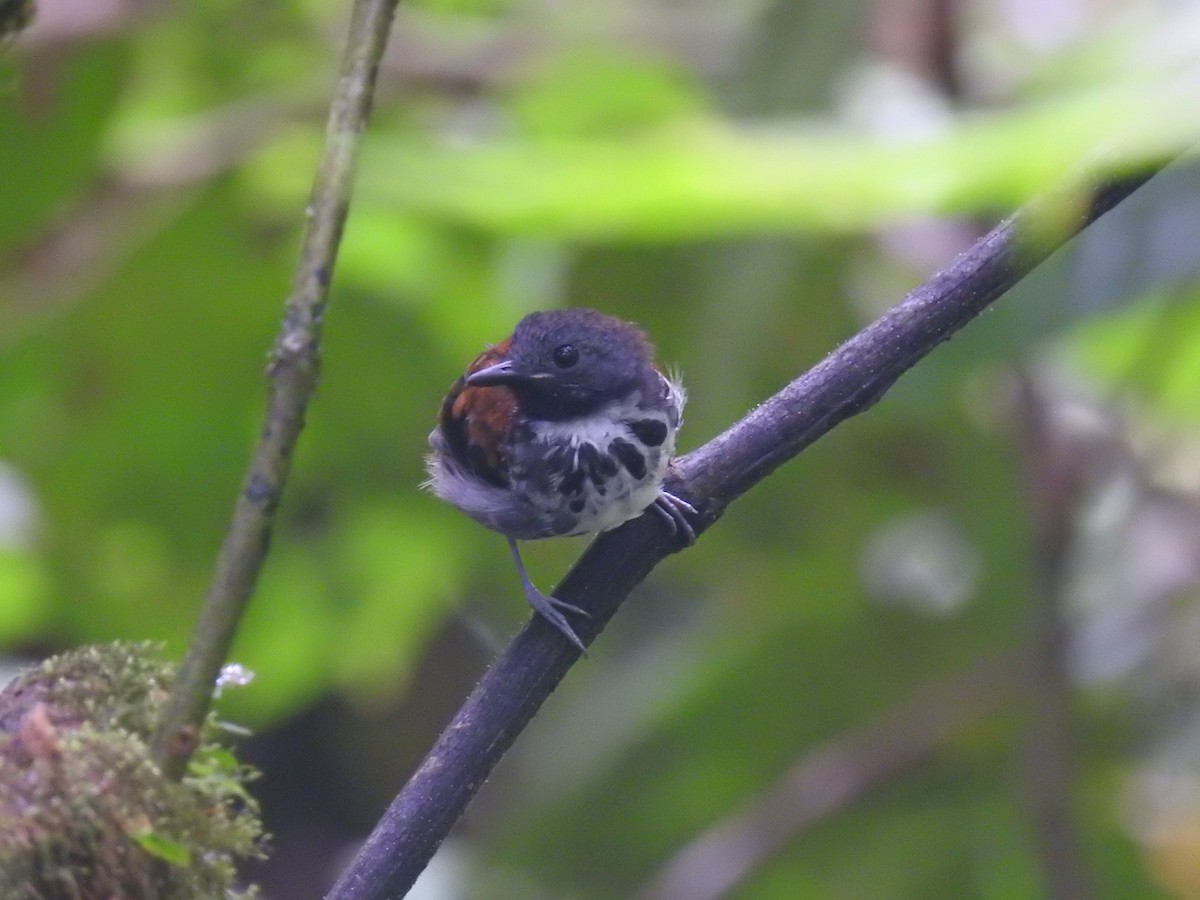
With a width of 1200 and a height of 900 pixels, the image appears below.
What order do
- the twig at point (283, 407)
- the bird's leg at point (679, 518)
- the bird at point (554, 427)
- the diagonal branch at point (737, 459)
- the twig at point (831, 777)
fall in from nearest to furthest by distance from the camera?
the twig at point (283, 407)
the diagonal branch at point (737, 459)
the bird's leg at point (679, 518)
the bird at point (554, 427)
the twig at point (831, 777)

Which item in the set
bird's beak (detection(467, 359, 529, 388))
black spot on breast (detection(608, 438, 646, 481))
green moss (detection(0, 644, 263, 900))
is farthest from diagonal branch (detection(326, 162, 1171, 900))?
bird's beak (detection(467, 359, 529, 388))

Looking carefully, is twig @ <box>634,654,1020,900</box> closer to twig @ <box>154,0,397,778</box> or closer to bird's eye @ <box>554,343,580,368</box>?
bird's eye @ <box>554,343,580,368</box>

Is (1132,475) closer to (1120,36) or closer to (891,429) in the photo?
(891,429)

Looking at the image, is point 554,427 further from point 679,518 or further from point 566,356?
point 679,518

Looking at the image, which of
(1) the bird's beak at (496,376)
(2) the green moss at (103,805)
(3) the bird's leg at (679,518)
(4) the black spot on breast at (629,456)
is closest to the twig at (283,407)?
(2) the green moss at (103,805)

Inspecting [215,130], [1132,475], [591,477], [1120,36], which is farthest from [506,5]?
[591,477]

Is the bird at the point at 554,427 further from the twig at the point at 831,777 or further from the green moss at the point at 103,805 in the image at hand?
the twig at the point at 831,777
